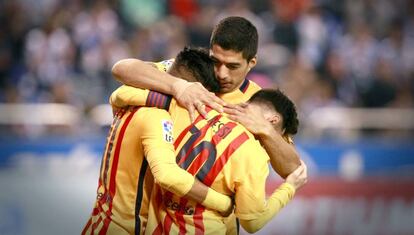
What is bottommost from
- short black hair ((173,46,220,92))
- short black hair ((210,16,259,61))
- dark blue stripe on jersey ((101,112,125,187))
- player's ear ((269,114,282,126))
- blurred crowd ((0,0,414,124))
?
dark blue stripe on jersey ((101,112,125,187))

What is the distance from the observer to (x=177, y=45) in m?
11.8

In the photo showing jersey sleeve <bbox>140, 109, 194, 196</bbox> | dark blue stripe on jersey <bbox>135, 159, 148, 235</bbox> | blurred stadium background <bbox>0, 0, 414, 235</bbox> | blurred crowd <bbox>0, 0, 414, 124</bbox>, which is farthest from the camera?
blurred crowd <bbox>0, 0, 414, 124</bbox>

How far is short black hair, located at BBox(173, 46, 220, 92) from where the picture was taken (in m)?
5.14

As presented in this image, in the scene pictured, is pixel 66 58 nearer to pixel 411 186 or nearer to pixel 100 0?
pixel 100 0

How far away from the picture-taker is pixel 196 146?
4973 mm

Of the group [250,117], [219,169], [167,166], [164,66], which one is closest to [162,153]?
[167,166]

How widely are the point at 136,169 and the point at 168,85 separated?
481 millimetres

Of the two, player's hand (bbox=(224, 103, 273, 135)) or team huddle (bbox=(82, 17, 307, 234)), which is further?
player's hand (bbox=(224, 103, 273, 135))

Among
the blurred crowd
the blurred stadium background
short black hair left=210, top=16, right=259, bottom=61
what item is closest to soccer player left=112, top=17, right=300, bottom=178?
short black hair left=210, top=16, right=259, bottom=61

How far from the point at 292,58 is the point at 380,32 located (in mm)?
1484

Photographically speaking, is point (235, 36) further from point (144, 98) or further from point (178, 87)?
point (144, 98)

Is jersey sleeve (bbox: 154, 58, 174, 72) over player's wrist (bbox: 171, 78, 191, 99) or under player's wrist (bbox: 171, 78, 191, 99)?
over

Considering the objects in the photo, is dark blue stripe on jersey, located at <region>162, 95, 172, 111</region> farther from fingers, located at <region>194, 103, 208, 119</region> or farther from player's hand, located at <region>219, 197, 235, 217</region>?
player's hand, located at <region>219, 197, 235, 217</region>

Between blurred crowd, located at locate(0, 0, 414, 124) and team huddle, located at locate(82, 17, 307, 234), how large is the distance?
20.2 ft
